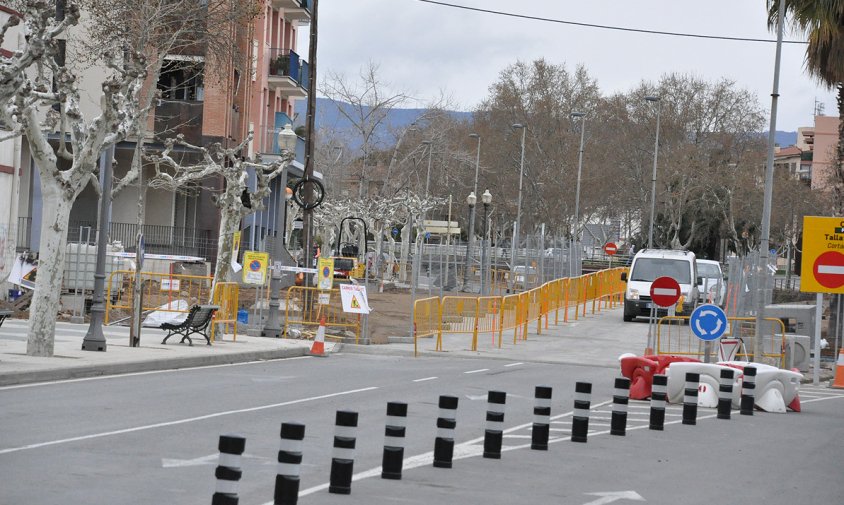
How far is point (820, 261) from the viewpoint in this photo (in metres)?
27.4

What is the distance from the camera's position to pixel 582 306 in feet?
165

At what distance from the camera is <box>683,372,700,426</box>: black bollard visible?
658 inches

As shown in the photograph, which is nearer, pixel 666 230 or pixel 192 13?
pixel 192 13

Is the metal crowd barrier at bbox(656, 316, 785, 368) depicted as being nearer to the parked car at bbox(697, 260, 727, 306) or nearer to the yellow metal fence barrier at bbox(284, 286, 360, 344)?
the yellow metal fence barrier at bbox(284, 286, 360, 344)

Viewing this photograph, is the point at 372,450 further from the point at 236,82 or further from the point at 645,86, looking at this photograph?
the point at 645,86

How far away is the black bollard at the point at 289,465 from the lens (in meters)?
8.38

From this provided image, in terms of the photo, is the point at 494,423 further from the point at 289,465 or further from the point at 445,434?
the point at 289,465

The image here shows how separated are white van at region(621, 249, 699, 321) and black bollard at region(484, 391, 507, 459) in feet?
103

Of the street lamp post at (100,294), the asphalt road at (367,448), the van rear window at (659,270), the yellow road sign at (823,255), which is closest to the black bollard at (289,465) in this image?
the asphalt road at (367,448)

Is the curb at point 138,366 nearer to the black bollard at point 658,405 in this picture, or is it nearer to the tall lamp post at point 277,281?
the tall lamp post at point 277,281

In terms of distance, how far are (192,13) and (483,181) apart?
66.8m

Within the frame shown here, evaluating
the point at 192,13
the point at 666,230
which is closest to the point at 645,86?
the point at 666,230

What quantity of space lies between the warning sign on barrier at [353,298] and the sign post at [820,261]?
984 cm

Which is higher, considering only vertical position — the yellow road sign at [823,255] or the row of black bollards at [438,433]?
the yellow road sign at [823,255]
